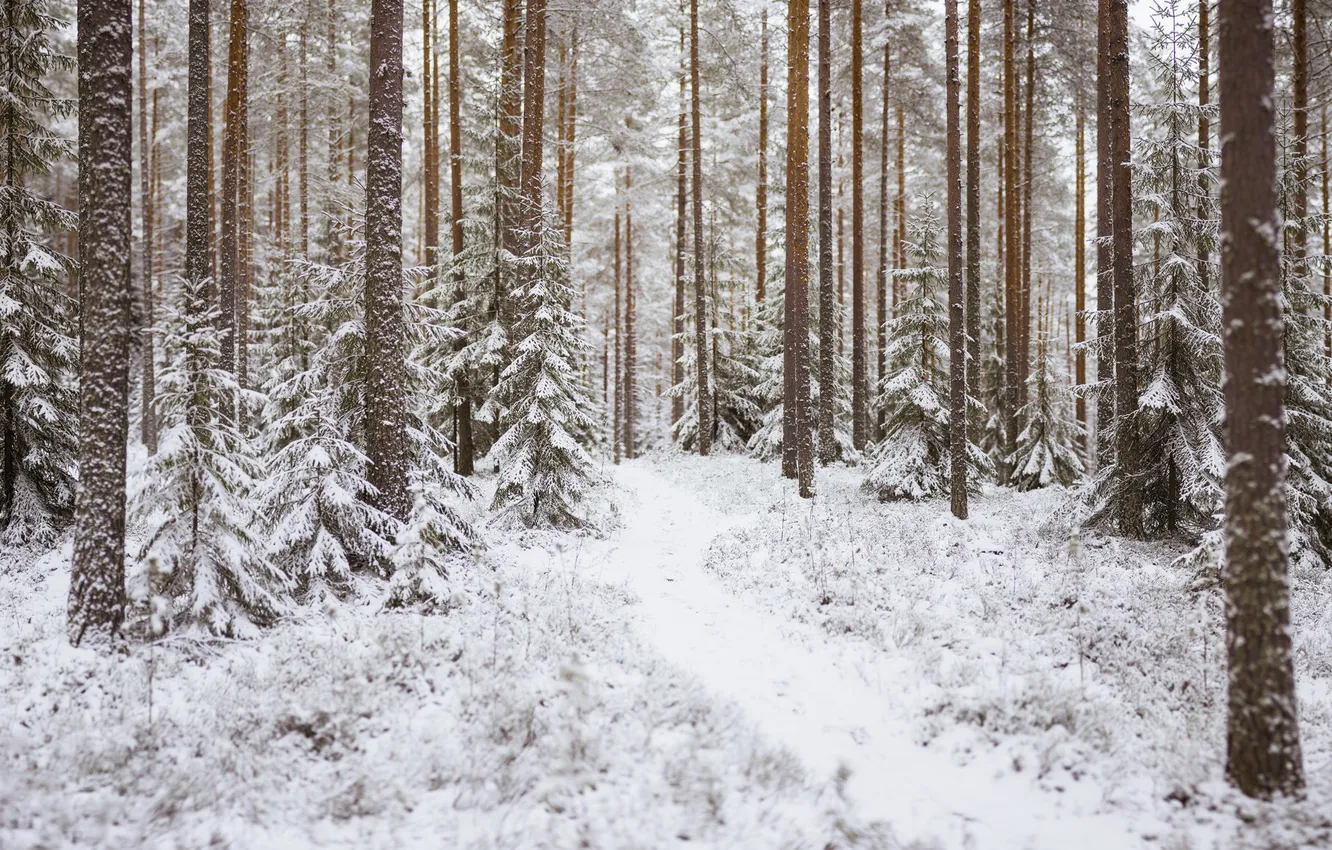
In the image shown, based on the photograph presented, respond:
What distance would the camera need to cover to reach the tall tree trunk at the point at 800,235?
16906 millimetres

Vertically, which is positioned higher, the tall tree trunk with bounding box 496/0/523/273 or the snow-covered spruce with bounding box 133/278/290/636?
the tall tree trunk with bounding box 496/0/523/273

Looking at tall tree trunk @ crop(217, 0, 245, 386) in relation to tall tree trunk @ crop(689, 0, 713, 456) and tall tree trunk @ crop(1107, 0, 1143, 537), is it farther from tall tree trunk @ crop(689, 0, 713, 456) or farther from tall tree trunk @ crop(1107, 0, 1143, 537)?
tall tree trunk @ crop(1107, 0, 1143, 537)

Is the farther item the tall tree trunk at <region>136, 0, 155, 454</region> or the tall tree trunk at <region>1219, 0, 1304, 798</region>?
the tall tree trunk at <region>136, 0, 155, 454</region>

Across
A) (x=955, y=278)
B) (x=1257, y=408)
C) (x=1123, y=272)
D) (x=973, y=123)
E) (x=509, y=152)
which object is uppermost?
(x=509, y=152)

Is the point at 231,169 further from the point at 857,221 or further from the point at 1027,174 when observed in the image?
the point at 1027,174

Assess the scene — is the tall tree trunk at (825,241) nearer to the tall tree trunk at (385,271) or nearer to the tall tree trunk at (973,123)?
the tall tree trunk at (973,123)

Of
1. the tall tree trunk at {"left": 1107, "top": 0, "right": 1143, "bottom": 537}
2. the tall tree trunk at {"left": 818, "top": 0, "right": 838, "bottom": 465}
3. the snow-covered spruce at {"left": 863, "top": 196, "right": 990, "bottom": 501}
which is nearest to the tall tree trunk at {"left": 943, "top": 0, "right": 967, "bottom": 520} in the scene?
the snow-covered spruce at {"left": 863, "top": 196, "right": 990, "bottom": 501}

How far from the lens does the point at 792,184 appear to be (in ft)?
63.2

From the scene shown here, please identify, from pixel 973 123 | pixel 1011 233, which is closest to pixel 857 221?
pixel 1011 233

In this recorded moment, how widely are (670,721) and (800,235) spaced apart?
1447 centimetres

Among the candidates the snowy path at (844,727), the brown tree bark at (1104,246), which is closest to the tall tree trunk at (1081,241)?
the brown tree bark at (1104,246)

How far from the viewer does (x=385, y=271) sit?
9.98 meters

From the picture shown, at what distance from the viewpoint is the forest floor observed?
4766mm

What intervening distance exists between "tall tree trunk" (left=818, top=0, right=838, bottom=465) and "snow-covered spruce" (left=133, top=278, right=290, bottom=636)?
14.8 meters
